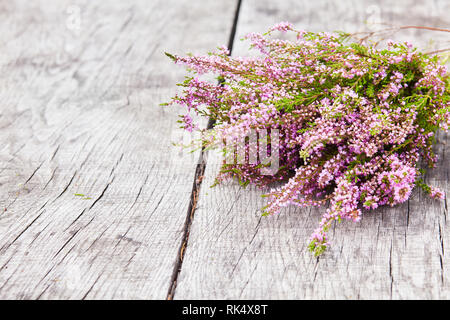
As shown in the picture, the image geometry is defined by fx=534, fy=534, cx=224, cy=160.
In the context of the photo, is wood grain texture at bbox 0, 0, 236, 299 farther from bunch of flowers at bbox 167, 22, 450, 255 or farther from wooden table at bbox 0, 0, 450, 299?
bunch of flowers at bbox 167, 22, 450, 255

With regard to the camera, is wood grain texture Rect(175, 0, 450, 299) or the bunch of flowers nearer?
wood grain texture Rect(175, 0, 450, 299)

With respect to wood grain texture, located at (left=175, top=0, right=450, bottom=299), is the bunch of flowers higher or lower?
higher

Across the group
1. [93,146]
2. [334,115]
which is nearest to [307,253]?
[334,115]

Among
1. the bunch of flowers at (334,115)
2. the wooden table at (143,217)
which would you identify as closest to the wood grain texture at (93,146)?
the wooden table at (143,217)

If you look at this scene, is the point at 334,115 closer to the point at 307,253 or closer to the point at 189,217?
the point at 307,253

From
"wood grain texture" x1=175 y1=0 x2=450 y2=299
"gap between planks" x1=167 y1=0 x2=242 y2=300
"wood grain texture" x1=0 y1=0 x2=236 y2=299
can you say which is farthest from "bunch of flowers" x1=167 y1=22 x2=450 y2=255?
"wood grain texture" x1=0 y1=0 x2=236 y2=299
